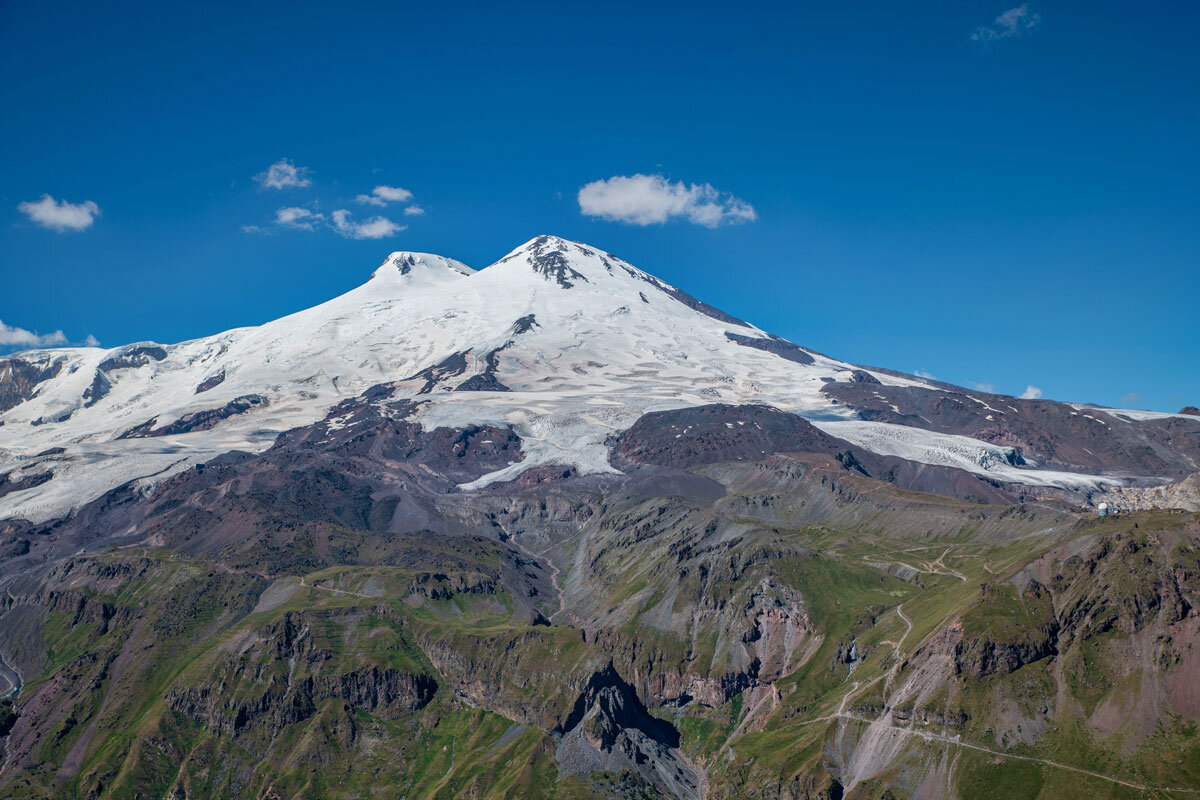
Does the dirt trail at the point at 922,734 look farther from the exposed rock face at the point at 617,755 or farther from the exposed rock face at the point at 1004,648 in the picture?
the exposed rock face at the point at 617,755

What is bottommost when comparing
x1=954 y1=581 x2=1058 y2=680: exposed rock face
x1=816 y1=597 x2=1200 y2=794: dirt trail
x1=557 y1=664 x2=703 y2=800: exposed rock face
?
x1=557 y1=664 x2=703 y2=800: exposed rock face

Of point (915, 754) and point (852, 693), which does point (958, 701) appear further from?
point (852, 693)

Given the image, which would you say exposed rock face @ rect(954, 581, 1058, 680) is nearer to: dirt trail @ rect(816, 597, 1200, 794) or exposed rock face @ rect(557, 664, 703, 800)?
dirt trail @ rect(816, 597, 1200, 794)

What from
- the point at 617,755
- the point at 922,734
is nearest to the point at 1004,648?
the point at 922,734

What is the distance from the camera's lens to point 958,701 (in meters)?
160

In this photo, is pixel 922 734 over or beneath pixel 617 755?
over

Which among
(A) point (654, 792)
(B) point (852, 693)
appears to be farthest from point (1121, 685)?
(A) point (654, 792)

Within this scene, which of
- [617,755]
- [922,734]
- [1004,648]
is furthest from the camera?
[617,755]

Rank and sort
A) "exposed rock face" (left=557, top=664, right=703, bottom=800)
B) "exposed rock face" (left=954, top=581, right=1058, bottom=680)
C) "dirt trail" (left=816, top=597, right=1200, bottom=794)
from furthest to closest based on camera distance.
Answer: "exposed rock face" (left=557, top=664, right=703, bottom=800) → "exposed rock face" (left=954, top=581, right=1058, bottom=680) → "dirt trail" (left=816, top=597, right=1200, bottom=794)

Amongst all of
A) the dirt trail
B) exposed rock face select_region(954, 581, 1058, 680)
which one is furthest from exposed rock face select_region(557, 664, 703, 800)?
exposed rock face select_region(954, 581, 1058, 680)

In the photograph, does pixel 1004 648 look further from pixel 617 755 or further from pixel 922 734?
pixel 617 755

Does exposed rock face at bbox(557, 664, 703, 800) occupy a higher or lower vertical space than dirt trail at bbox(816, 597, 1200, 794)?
lower

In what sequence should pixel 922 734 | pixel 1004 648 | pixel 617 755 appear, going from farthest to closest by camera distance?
1. pixel 617 755
2. pixel 1004 648
3. pixel 922 734

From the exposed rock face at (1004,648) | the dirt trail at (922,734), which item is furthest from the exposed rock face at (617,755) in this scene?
the exposed rock face at (1004,648)
